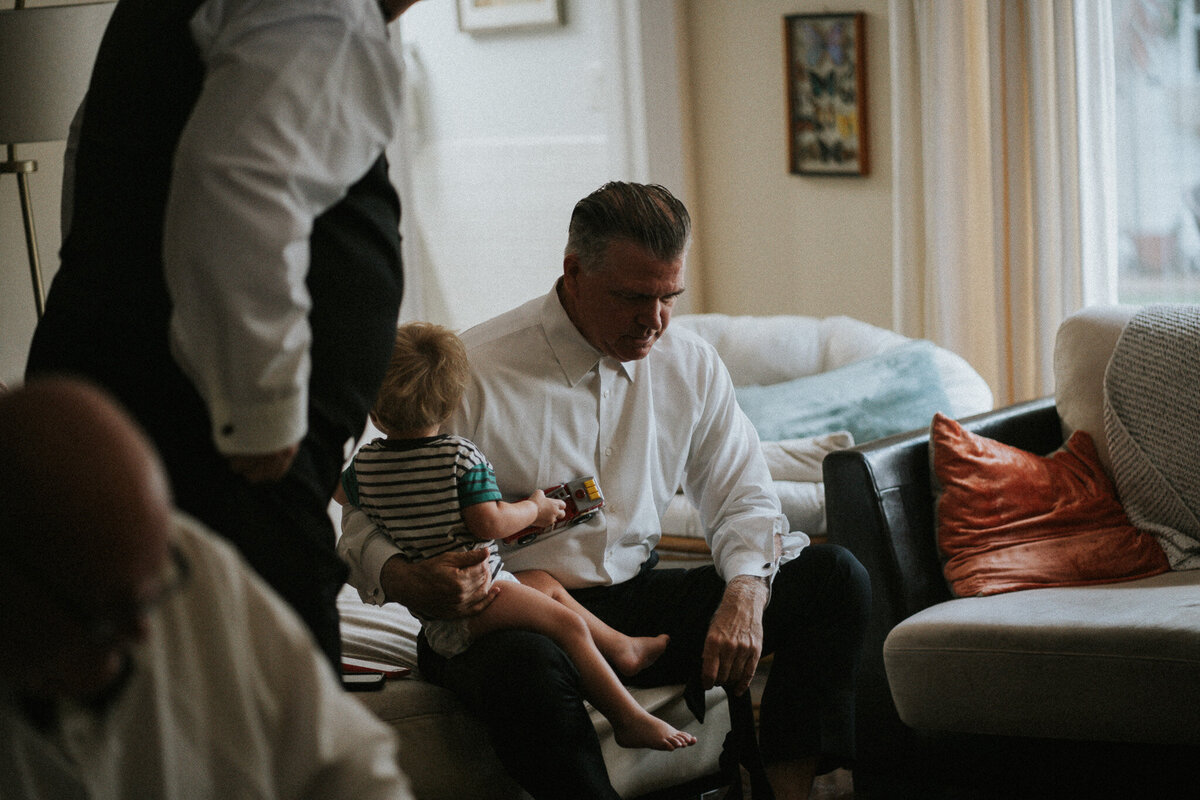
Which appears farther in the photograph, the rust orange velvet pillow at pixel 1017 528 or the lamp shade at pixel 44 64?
the rust orange velvet pillow at pixel 1017 528

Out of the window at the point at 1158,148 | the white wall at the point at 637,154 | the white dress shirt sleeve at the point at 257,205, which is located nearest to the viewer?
the white dress shirt sleeve at the point at 257,205

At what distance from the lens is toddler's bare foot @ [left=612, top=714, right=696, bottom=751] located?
A: 176 centimetres

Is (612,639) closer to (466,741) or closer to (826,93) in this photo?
(466,741)

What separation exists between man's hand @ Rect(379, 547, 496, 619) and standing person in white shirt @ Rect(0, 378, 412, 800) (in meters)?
0.82

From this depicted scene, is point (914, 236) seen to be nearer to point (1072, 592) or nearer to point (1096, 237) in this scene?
point (1096, 237)

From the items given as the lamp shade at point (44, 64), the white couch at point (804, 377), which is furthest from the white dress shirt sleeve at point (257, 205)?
the white couch at point (804, 377)

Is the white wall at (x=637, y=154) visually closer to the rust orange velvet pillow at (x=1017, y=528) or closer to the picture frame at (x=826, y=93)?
the picture frame at (x=826, y=93)

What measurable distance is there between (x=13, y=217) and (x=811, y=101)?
8.66 ft

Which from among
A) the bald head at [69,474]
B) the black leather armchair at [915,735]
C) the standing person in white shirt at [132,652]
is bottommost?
the black leather armchair at [915,735]

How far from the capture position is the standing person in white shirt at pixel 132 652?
72 centimetres

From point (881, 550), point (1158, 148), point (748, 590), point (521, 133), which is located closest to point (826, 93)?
point (1158, 148)

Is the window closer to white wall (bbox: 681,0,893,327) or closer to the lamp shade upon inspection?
white wall (bbox: 681,0,893,327)

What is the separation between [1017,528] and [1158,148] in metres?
1.67

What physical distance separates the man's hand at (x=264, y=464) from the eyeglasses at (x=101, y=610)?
385 millimetres
